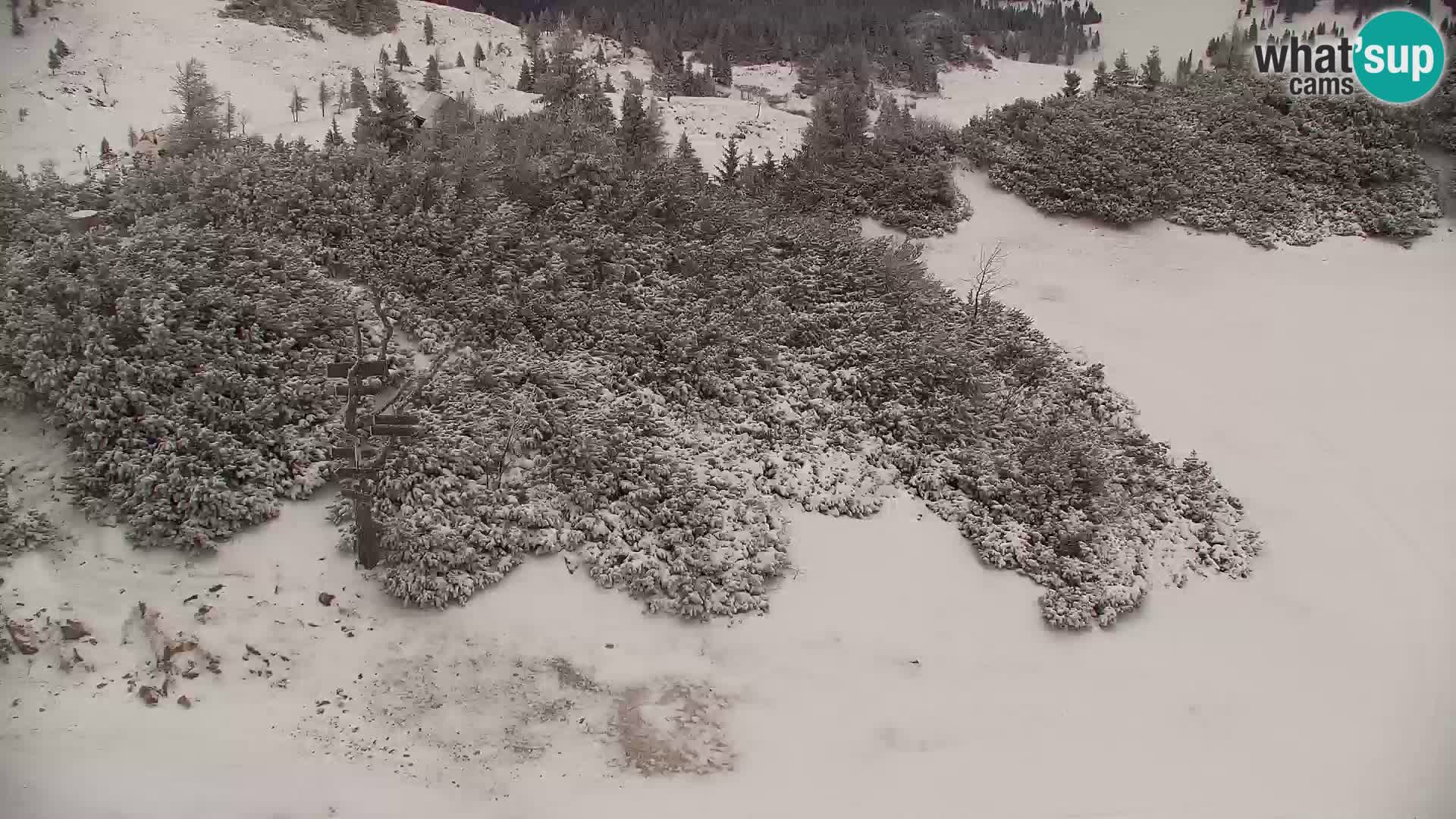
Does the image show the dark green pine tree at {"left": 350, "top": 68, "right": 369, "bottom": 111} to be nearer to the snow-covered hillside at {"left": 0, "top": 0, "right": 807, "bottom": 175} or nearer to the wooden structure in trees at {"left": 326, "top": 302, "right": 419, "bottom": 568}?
the snow-covered hillside at {"left": 0, "top": 0, "right": 807, "bottom": 175}

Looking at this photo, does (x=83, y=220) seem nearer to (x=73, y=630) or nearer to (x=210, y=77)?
(x=73, y=630)

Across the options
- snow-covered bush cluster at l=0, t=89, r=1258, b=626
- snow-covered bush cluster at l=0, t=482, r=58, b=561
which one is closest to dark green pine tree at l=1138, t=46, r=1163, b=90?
snow-covered bush cluster at l=0, t=89, r=1258, b=626

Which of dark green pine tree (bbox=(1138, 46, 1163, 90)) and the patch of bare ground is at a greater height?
dark green pine tree (bbox=(1138, 46, 1163, 90))

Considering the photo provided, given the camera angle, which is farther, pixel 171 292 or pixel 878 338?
pixel 878 338

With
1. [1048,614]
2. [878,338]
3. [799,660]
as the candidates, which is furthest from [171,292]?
[1048,614]

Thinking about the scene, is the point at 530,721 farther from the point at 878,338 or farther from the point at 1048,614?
the point at 878,338

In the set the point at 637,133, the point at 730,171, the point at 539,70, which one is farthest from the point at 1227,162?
the point at 539,70
